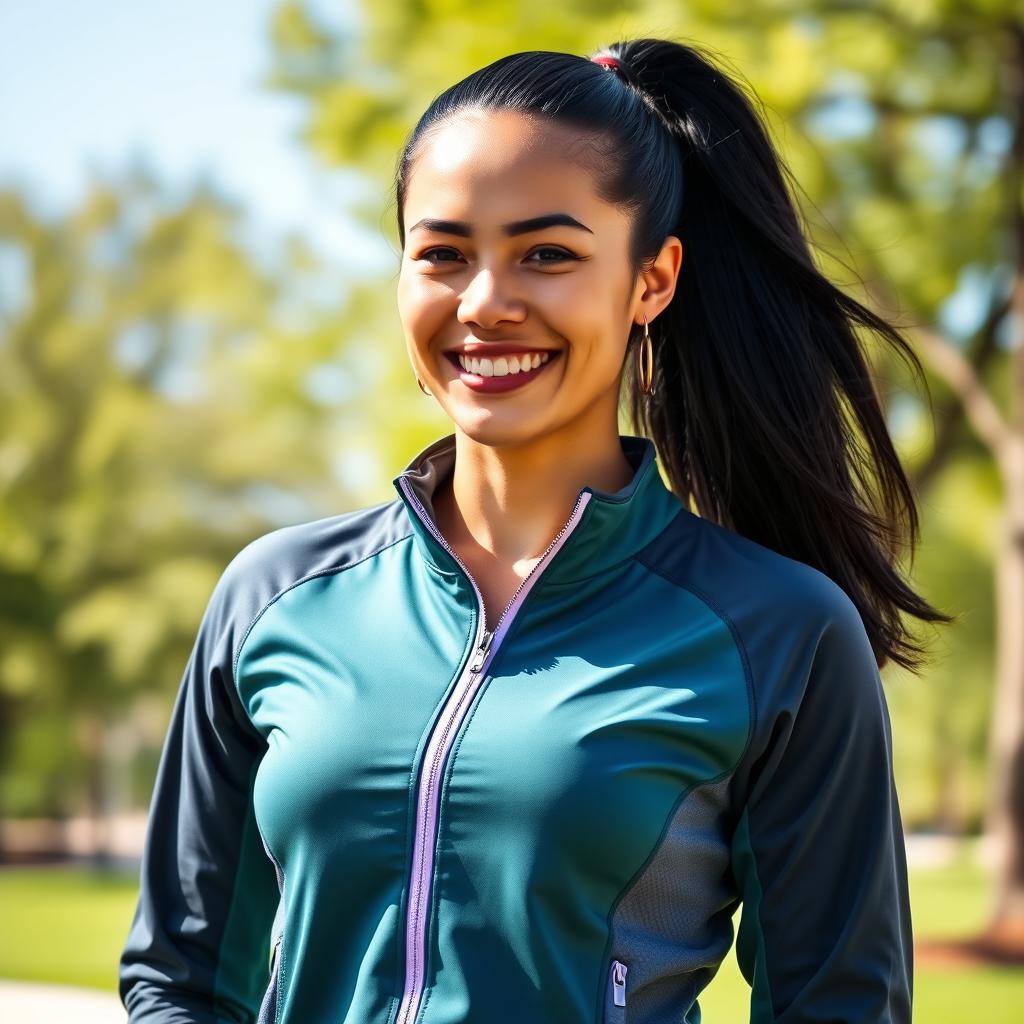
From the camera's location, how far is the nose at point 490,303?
1.77m

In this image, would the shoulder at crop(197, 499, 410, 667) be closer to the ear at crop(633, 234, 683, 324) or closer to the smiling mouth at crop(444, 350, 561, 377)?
the smiling mouth at crop(444, 350, 561, 377)

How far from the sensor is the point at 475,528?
6.48ft

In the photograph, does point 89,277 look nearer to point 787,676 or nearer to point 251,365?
point 251,365

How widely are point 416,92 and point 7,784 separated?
15.3 meters

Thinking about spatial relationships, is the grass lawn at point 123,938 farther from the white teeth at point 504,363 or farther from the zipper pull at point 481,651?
the white teeth at point 504,363

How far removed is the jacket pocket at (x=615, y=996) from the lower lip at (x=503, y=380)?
66 cm

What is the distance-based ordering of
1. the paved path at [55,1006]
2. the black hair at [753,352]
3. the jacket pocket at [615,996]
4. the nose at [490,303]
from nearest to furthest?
1. the jacket pocket at [615,996]
2. the nose at [490,303]
3. the black hair at [753,352]
4. the paved path at [55,1006]

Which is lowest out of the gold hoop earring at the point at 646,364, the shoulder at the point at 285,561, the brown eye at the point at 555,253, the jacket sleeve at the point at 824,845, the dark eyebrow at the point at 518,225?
the jacket sleeve at the point at 824,845

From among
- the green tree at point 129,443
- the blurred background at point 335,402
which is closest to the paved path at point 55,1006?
the blurred background at point 335,402

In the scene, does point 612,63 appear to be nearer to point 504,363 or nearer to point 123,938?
point 504,363

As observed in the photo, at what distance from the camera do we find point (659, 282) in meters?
1.98

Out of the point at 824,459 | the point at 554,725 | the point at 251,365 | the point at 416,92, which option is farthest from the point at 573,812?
the point at 251,365

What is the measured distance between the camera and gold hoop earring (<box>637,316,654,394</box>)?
2.15m

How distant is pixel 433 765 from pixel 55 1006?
→ 6.23 m
